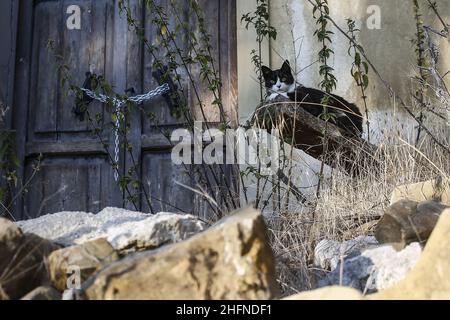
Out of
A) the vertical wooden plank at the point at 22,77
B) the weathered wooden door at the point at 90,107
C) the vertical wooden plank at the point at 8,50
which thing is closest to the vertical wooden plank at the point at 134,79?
the weathered wooden door at the point at 90,107

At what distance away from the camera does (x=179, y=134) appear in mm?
5543

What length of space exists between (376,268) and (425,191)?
3.44ft

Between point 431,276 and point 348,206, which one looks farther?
point 348,206

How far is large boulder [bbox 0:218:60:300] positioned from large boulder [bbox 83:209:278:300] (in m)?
0.32

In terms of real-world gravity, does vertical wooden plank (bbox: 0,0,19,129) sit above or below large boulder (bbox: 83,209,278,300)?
above

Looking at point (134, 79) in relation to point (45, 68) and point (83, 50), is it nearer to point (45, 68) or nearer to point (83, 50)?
point (83, 50)

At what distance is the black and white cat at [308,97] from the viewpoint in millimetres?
4727

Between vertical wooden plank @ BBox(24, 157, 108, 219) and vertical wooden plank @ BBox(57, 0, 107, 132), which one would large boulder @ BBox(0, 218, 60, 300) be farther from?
vertical wooden plank @ BBox(57, 0, 107, 132)

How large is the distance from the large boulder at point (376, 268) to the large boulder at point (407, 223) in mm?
81

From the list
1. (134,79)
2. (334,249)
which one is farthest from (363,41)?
(334,249)

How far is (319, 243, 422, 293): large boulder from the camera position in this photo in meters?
2.53

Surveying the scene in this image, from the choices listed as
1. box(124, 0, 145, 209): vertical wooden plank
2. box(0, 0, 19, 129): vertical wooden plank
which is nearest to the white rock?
box(124, 0, 145, 209): vertical wooden plank

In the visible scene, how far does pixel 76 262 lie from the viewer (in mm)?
2328

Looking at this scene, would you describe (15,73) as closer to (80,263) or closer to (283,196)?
(283,196)
